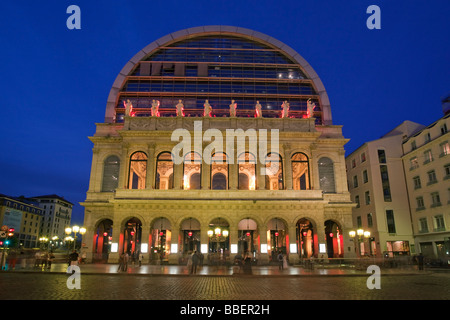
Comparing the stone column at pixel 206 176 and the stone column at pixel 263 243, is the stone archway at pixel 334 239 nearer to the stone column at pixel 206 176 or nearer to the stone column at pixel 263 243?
the stone column at pixel 263 243

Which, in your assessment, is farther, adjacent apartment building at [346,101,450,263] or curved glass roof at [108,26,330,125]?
curved glass roof at [108,26,330,125]

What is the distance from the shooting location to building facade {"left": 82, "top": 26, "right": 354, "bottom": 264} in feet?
122

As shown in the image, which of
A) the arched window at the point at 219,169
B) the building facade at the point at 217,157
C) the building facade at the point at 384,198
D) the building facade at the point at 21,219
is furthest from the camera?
the building facade at the point at 21,219

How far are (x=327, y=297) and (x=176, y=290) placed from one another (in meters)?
6.58

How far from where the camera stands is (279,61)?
49.6m

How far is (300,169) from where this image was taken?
47781 mm

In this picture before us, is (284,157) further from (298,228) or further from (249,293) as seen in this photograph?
(249,293)

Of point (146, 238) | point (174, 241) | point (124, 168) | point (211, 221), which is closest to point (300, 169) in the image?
point (211, 221)

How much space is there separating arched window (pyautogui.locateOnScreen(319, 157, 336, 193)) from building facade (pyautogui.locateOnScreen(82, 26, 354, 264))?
0.47ft

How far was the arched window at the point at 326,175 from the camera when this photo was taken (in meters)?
42.3

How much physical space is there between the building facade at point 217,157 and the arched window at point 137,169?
0.72 feet

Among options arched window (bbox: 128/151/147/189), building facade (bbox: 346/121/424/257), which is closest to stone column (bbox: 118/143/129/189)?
arched window (bbox: 128/151/147/189)

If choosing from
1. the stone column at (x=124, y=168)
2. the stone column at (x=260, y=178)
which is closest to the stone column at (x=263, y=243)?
the stone column at (x=260, y=178)

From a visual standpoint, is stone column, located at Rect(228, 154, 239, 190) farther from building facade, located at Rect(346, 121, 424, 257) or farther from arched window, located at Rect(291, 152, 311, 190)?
building facade, located at Rect(346, 121, 424, 257)
